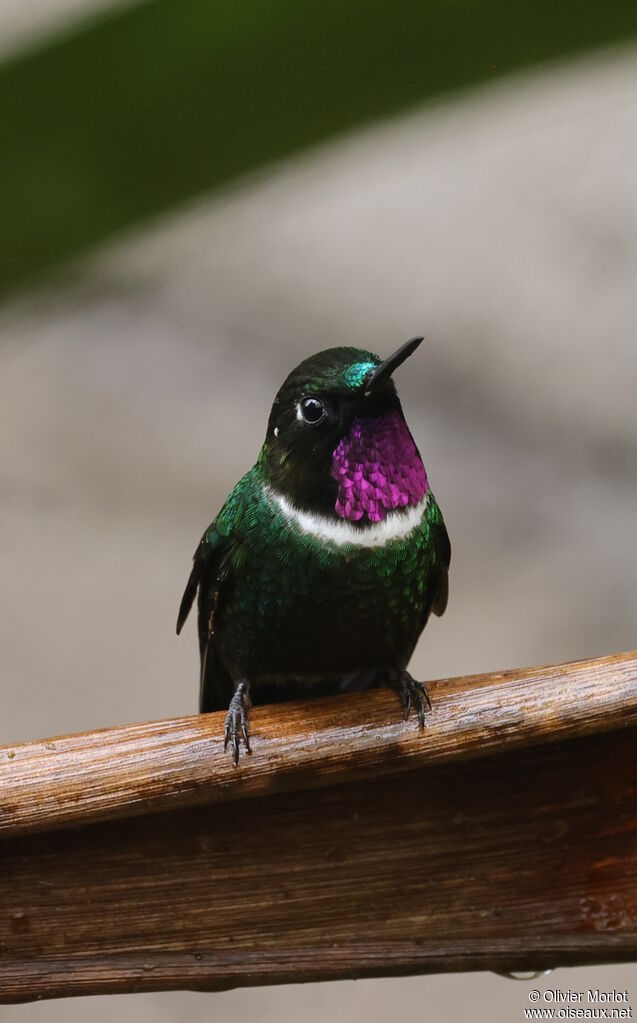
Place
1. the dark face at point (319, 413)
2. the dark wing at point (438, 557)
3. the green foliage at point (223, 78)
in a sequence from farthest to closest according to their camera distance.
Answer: the dark wing at point (438, 557) < the dark face at point (319, 413) < the green foliage at point (223, 78)

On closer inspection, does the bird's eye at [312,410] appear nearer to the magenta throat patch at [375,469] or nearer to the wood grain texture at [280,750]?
the magenta throat patch at [375,469]

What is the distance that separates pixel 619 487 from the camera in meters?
2.20

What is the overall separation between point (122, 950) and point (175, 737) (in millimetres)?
163

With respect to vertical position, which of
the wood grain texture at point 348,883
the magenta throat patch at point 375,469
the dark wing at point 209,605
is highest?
the magenta throat patch at point 375,469

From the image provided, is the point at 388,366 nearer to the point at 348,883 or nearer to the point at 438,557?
the point at 438,557

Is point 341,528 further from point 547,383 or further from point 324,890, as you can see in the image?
point 547,383

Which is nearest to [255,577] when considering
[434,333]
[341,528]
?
[341,528]

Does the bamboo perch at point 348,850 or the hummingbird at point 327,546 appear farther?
the hummingbird at point 327,546

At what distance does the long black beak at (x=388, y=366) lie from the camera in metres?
0.77

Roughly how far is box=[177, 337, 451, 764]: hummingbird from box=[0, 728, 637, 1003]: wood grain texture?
8 cm

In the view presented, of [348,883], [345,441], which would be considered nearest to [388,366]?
[345,441]

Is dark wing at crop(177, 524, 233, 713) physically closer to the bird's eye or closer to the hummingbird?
the hummingbird

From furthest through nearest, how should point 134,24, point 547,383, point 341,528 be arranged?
point 547,383 < point 341,528 < point 134,24

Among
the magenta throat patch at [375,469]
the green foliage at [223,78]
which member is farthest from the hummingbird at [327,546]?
the green foliage at [223,78]
